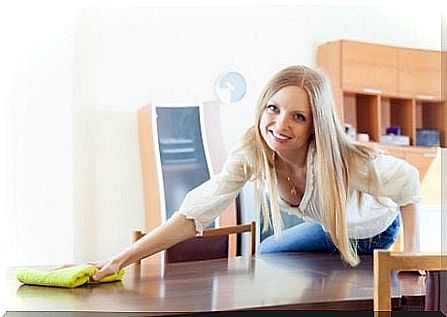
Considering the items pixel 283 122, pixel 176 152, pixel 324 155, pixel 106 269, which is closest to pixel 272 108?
pixel 283 122

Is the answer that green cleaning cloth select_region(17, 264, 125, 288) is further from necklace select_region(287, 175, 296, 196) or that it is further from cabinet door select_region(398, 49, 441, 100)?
cabinet door select_region(398, 49, 441, 100)

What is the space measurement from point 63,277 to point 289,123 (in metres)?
0.64

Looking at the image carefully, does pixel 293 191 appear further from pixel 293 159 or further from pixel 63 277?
pixel 63 277

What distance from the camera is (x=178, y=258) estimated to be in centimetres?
182

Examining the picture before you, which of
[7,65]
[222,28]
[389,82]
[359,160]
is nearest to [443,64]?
[389,82]

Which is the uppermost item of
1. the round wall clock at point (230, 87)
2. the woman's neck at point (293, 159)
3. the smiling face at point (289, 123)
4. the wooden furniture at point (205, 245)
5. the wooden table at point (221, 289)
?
the round wall clock at point (230, 87)

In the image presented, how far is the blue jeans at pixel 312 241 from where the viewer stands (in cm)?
185

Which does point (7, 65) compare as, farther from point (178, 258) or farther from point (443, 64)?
point (443, 64)

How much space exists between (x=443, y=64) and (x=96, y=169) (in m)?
0.92

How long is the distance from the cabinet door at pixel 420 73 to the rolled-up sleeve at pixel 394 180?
0.60ft

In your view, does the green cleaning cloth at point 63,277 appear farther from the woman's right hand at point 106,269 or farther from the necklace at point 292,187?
the necklace at point 292,187

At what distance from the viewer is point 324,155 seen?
5.83 feet

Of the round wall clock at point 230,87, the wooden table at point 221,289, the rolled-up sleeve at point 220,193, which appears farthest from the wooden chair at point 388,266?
the round wall clock at point 230,87

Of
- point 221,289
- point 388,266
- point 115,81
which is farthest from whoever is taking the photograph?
point 115,81
